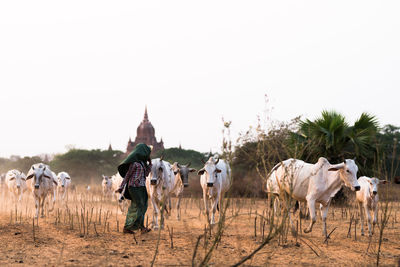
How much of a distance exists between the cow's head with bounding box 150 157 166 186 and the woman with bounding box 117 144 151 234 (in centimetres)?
47

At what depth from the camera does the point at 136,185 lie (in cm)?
800

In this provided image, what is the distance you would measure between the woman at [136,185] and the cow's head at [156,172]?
467 mm

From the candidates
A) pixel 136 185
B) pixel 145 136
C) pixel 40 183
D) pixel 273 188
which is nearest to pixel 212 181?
A: pixel 273 188

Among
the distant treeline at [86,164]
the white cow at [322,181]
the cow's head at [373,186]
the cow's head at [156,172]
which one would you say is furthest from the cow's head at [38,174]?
the distant treeline at [86,164]

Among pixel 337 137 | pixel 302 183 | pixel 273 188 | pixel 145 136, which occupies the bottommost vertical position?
pixel 273 188

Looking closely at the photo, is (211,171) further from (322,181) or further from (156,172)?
(322,181)

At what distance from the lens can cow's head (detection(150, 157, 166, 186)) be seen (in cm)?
871

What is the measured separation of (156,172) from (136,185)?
0.97m

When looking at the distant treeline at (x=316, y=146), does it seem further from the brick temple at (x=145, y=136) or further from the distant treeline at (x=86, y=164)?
the brick temple at (x=145, y=136)

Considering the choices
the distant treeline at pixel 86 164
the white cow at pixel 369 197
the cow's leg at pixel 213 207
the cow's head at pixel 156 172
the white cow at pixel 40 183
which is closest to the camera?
the white cow at pixel 369 197

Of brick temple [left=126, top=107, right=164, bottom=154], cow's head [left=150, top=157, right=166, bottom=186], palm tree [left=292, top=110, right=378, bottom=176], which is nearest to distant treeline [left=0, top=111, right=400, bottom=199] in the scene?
palm tree [left=292, top=110, right=378, bottom=176]

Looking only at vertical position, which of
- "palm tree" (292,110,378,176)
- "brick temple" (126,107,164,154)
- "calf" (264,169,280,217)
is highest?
"brick temple" (126,107,164,154)

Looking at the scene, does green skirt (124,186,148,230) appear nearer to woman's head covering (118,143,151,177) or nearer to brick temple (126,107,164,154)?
woman's head covering (118,143,151,177)

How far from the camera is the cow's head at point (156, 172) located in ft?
28.6
